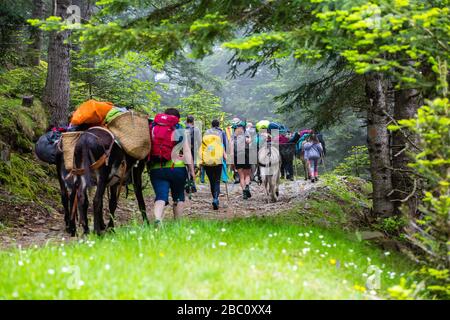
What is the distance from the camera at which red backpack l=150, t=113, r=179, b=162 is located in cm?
835

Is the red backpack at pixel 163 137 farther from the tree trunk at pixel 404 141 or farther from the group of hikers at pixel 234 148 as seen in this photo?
the tree trunk at pixel 404 141

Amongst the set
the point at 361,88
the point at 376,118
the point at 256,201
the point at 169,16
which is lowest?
the point at 256,201

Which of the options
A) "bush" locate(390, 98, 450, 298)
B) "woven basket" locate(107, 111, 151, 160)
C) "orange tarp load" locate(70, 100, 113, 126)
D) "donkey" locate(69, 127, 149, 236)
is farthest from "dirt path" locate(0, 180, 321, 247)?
"bush" locate(390, 98, 450, 298)

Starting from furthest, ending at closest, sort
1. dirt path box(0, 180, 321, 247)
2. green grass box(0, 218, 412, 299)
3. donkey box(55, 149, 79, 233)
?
1. donkey box(55, 149, 79, 233)
2. dirt path box(0, 180, 321, 247)
3. green grass box(0, 218, 412, 299)

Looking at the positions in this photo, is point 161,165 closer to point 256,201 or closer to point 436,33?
point 436,33

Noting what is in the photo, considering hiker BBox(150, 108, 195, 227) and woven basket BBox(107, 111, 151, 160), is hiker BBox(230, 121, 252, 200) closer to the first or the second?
hiker BBox(150, 108, 195, 227)

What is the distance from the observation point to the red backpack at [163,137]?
27.4 ft

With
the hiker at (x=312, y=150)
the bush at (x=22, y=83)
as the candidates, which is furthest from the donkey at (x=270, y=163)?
the bush at (x=22, y=83)

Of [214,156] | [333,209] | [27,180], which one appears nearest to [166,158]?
[214,156]

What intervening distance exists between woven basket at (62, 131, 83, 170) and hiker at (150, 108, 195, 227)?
1.38 m

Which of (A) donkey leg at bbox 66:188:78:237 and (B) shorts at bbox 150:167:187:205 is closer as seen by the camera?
(B) shorts at bbox 150:167:187:205

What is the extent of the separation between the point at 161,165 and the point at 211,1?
294 centimetres
